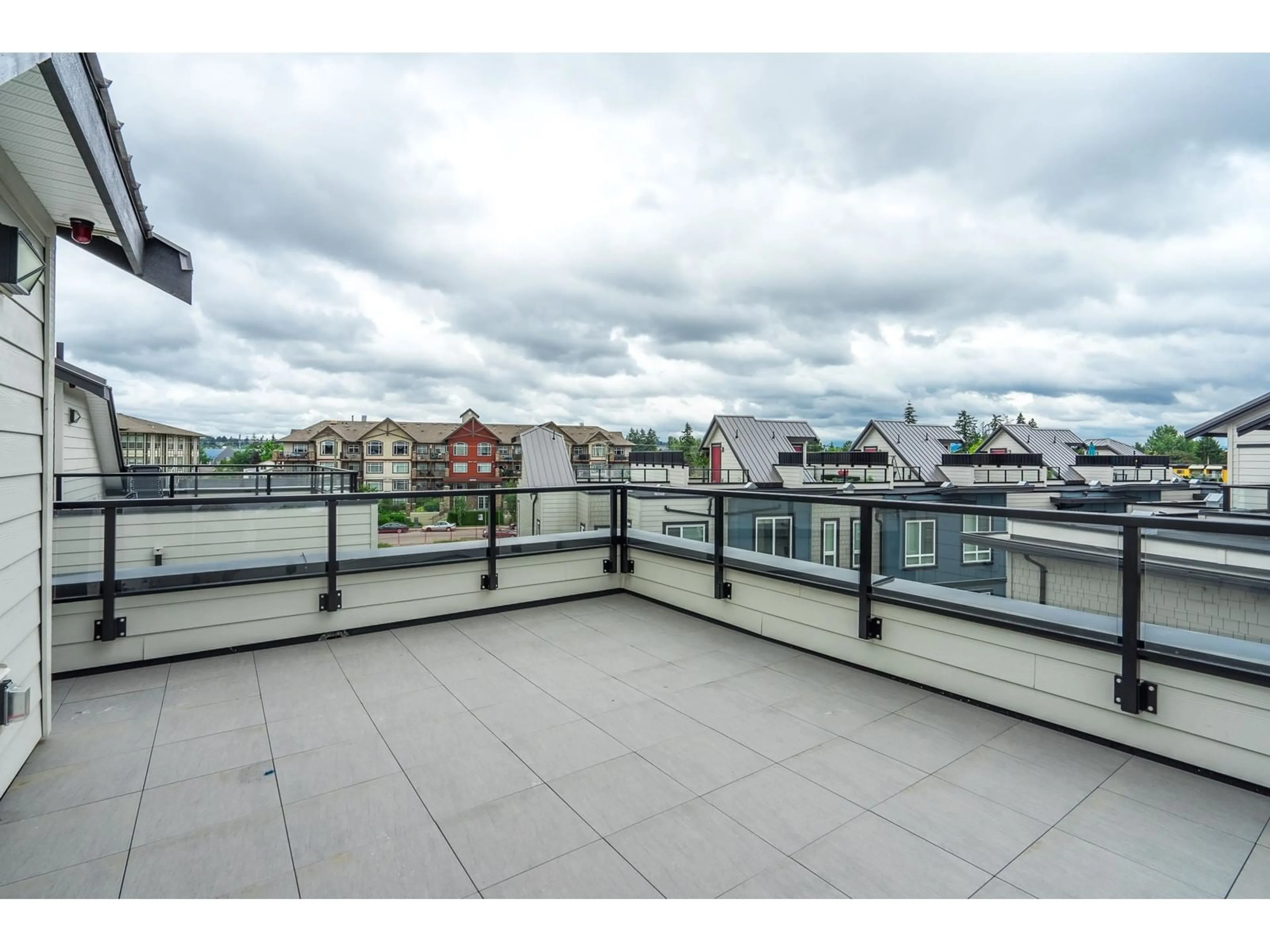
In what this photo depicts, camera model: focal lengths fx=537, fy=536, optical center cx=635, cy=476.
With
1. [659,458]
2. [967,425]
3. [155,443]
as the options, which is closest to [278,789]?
[659,458]

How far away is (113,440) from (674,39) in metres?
12.3

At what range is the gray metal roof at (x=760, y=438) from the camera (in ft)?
61.0

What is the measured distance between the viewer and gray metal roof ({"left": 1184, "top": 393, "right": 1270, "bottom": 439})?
9164 mm

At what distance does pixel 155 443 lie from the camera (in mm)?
20344

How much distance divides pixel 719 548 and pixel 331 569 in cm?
282

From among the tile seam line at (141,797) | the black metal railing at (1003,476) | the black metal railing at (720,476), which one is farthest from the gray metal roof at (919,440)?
the tile seam line at (141,797)

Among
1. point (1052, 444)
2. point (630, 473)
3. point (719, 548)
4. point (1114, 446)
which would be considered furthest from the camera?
point (1114, 446)

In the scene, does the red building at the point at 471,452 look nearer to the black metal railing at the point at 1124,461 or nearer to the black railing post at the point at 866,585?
the black metal railing at the point at 1124,461

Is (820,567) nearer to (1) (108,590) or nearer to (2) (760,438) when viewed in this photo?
(1) (108,590)

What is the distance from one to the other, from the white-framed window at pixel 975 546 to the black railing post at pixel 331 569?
3.96 metres

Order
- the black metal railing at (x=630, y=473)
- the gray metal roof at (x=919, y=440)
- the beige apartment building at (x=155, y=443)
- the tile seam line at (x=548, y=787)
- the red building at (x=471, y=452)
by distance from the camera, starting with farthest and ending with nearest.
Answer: the red building at (x=471, y=452) < the gray metal roof at (x=919, y=440) < the black metal railing at (x=630, y=473) < the beige apartment building at (x=155, y=443) < the tile seam line at (x=548, y=787)

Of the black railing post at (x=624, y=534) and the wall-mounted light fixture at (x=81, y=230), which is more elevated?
the wall-mounted light fixture at (x=81, y=230)

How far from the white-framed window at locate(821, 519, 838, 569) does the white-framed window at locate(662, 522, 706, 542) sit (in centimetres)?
103
